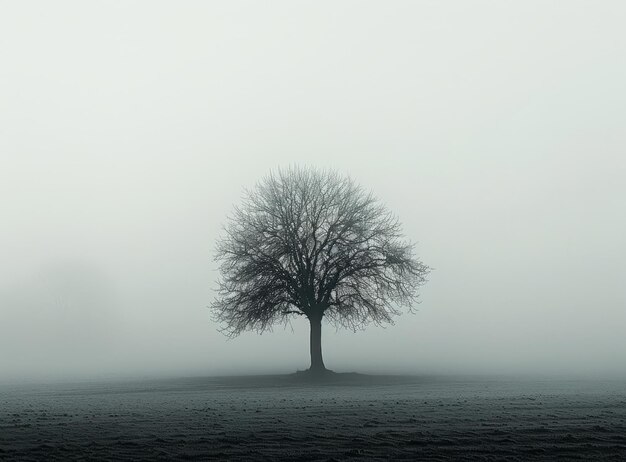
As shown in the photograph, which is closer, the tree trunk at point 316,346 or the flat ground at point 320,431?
the flat ground at point 320,431

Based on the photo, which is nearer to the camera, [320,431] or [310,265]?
[320,431]

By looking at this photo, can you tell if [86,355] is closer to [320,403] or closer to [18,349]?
[18,349]

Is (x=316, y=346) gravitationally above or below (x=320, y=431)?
above

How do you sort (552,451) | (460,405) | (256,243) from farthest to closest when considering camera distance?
(256,243)
(460,405)
(552,451)

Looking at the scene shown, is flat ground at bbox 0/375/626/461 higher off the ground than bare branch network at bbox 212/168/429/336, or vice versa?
bare branch network at bbox 212/168/429/336

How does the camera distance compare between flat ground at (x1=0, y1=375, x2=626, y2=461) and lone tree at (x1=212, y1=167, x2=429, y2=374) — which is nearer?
flat ground at (x1=0, y1=375, x2=626, y2=461)

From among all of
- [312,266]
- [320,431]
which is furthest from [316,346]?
[320,431]

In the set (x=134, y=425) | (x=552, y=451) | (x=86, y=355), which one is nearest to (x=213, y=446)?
(x=134, y=425)

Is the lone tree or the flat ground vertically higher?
the lone tree

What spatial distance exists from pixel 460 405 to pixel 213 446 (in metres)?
11.9

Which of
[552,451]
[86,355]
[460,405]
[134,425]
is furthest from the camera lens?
[86,355]

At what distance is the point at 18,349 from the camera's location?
134 metres

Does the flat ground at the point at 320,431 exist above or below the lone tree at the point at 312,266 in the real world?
below

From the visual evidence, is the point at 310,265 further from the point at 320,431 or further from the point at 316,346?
A: the point at 320,431
